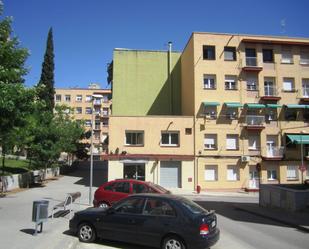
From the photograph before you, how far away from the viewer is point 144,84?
140ft

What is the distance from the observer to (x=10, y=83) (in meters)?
16.5

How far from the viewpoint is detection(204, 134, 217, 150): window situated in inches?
1436

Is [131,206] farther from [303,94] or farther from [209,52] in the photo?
[303,94]

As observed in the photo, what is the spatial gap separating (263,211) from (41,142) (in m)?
24.3

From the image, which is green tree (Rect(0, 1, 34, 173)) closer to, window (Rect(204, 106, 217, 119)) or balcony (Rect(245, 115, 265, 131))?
window (Rect(204, 106, 217, 119))

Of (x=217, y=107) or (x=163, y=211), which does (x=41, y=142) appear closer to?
(x=217, y=107)

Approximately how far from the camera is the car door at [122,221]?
1023 centimetres

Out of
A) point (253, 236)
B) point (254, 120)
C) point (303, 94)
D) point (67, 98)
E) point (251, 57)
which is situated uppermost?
point (67, 98)

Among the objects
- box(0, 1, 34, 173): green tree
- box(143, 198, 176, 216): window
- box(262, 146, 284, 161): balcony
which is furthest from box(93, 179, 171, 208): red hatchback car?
box(262, 146, 284, 161): balcony

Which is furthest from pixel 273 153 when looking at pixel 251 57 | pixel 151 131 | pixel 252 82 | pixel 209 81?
pixel 151 131

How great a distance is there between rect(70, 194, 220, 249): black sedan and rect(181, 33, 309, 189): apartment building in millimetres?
25319

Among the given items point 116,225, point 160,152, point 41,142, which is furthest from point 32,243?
point 41,142

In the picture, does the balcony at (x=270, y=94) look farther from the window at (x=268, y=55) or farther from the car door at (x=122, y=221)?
the car door at (x=122, y=221)

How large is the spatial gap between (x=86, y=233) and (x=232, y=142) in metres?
27.7
